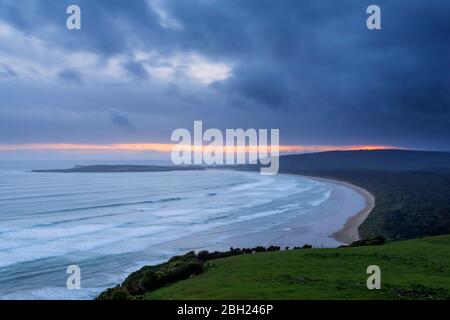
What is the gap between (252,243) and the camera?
40344 millimetres

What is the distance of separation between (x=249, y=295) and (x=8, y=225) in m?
46.5

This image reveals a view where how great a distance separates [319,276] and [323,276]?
0.54 feet

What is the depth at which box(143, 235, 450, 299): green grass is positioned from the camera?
1451 cm

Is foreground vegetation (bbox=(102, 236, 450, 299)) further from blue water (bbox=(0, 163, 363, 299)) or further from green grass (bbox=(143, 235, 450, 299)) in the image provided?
blue water (bbox=(0, 163, 363, 299))

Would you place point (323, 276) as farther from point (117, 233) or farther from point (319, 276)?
point (117, 233)

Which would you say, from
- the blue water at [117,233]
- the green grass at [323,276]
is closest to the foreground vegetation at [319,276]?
the green grass at [323,276]

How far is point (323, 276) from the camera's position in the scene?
57.9ft

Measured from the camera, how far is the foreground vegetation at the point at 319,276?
47.6 ft

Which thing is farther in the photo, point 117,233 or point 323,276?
point 117,233

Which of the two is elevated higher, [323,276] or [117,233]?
[323,276]

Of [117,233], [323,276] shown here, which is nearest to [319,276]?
[323,276]

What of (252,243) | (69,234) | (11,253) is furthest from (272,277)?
(69,234)

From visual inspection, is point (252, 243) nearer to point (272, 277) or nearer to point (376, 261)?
point (376, 261)

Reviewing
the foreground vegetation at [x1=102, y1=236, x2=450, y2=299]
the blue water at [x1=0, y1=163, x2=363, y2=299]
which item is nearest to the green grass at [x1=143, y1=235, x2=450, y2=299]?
the foreground vegetation at [x1=102, y1=236, x2=450, y2=299]
